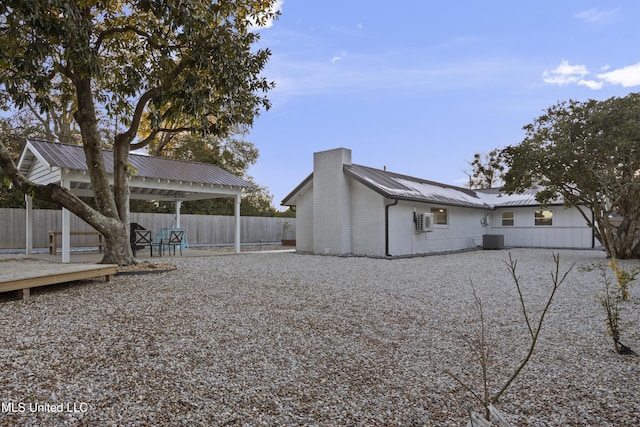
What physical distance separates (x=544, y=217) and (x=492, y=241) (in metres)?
3.55

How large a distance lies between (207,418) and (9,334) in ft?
9.41

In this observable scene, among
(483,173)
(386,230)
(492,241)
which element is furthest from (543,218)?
(483,173)

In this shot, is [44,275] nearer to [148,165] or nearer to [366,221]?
[148,165]

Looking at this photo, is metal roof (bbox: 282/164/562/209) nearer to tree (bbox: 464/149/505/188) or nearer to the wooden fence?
the wooden fence

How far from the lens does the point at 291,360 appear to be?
3.54 metres

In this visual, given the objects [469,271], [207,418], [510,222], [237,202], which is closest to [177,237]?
[237,202]

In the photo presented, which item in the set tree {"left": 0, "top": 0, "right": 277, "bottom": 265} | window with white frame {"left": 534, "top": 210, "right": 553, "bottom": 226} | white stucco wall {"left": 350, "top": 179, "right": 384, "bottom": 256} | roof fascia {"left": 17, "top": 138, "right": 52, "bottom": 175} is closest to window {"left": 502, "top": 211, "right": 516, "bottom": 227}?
window with white frame {"left": 534, "top": 210, "right": 553, "bottom": 226}

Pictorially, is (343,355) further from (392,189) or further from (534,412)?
(392,189)

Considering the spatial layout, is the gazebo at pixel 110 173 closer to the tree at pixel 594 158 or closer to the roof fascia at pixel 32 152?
the roof fascia at pixel 32 152

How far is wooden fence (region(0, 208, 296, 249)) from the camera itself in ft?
51.6

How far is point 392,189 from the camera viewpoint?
48.2ft

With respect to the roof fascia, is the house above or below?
below

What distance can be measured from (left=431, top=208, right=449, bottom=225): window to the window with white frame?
6.17m

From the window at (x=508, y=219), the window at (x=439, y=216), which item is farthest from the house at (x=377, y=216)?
the window at (x=508, y=219)
